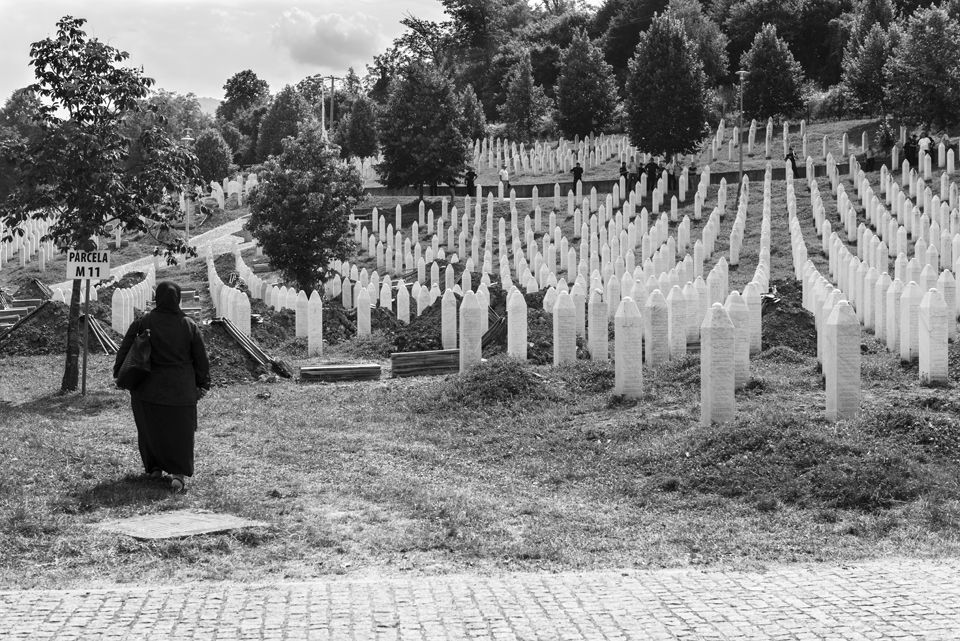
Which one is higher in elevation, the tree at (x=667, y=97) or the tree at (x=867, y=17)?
the tree at (x=867, y=17)

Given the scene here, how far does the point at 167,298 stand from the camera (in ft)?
32.0

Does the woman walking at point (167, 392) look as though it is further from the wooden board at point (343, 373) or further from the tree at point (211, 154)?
the tree at point (211, 154)

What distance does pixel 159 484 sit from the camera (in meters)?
9.52

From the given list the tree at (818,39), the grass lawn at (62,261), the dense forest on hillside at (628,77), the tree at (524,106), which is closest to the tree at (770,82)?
the dense forest on hillside at (628,77)

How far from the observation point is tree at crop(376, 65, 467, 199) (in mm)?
48406

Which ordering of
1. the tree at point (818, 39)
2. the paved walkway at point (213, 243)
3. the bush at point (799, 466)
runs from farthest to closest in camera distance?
1. the tree at point (818, 39)
2. the paved walkway at point (213, 243)
3. the bush at point (799, 466)

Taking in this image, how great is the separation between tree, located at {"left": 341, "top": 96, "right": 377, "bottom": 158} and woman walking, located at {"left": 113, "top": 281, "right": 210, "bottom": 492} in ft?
194

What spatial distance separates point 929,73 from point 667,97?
9703 mm

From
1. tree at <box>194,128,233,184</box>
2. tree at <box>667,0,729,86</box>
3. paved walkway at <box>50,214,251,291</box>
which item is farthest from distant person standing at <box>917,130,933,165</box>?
tree at <box>194,128,233,184</box>

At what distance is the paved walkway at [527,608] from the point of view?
587cm

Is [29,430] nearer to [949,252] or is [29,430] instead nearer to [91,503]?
[91,503]

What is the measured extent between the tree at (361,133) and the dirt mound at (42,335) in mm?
47453

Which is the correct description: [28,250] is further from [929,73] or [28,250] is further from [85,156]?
[929,73]

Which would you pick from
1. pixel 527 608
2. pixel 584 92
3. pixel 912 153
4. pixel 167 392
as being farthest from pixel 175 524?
pixel 584 92
